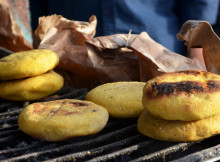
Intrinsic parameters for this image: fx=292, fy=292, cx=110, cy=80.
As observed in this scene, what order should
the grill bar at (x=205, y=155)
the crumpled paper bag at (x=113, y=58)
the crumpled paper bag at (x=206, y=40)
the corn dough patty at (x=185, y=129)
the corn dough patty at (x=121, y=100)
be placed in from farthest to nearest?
the crumpled paper bag at (x=113, y=58) < the crumpled paper bag at (x=206, y=40) < the corn dough patty at (x=121, y=100) < the corn dough patty at (x=185, y=129) < the grill bar at (x=205, y=155)

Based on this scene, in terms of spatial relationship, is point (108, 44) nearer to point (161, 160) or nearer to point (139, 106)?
point (139, 106)

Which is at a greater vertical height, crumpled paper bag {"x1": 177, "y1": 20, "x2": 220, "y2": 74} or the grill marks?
crumpled paper bag {"x1": 177, "y1": 20, "x2": 220, "y2": 74}

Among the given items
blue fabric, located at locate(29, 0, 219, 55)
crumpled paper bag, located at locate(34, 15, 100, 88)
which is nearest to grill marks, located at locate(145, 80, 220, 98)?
crumpled paper bag, located at locate(34, 15, 100, 88)

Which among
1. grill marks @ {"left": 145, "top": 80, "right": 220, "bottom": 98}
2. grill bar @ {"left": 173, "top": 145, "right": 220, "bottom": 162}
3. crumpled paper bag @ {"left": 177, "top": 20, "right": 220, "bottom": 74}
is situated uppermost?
crumpled paper bag @ {"left": 177, "top": 20, "right": 220, "bottom": 74}

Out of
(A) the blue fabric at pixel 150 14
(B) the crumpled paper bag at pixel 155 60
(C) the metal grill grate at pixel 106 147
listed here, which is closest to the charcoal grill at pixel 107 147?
(C) the metal grill grate at pixel 106 147

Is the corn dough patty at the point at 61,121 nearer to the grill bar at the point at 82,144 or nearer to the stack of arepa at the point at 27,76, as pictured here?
the grill bar at the point at 82,144

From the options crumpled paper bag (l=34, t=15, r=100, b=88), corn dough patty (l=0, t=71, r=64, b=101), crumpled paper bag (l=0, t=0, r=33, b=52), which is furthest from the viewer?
crumpled paper bag (l=0, t=0, r=33, b=52)

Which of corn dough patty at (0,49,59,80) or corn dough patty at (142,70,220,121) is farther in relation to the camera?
corn dough patty at (0,49,59,80)

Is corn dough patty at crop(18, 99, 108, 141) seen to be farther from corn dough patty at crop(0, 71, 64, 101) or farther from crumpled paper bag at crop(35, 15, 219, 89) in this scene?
crumpled paper bag at crop(35, 15, 219, 89)

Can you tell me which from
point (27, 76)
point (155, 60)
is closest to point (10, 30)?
point (27, 76)
